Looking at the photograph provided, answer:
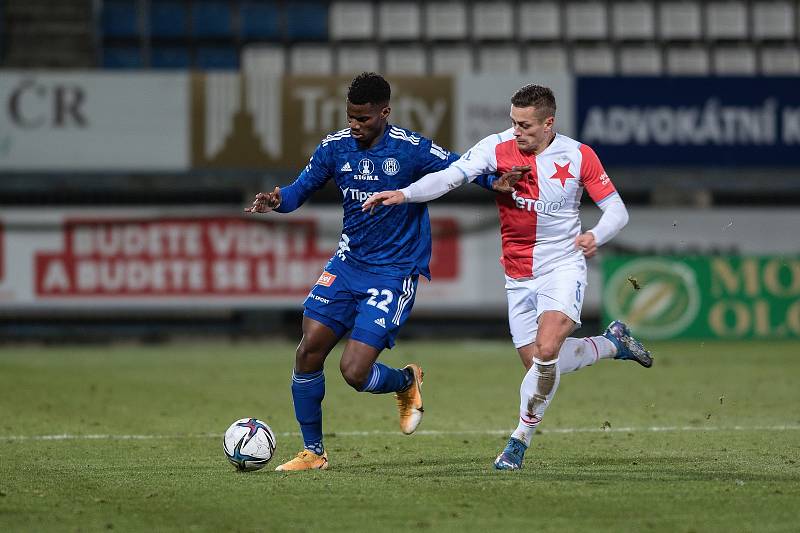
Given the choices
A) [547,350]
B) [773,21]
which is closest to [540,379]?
[547,350]

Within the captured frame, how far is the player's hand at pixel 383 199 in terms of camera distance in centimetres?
733

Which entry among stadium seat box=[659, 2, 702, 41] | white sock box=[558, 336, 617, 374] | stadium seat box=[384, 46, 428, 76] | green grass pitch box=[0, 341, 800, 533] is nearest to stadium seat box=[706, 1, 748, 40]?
stadium seat box=[659, 2, 702, 41]

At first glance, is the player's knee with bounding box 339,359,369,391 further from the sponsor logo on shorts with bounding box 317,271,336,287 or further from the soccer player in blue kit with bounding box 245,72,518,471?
the sponsor logo on shorts with bounding box 317,271,336,287

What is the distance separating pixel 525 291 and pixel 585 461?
1079 millimetres

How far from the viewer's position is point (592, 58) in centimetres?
2453

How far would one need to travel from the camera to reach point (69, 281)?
20.2 m

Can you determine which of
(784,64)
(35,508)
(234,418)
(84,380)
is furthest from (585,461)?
(784,64)

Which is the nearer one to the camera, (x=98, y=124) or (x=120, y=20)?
(x=98, y=124)

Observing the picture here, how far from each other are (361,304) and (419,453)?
4.22 ft

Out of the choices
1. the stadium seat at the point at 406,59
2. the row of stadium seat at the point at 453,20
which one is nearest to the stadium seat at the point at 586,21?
the row of stadium seat at the point at 453,20

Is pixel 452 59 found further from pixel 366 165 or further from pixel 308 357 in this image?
pixel 308 357

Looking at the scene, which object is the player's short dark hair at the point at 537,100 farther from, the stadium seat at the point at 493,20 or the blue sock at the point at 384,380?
the stadium seat at the point at 493,20

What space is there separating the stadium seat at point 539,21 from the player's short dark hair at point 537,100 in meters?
17.0

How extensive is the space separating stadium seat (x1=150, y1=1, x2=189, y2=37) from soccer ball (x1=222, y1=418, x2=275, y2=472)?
17345 millimetres
